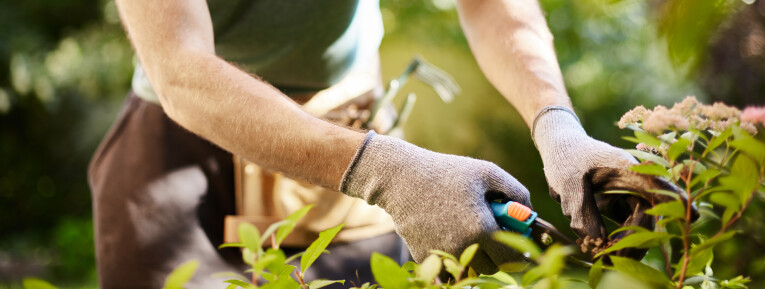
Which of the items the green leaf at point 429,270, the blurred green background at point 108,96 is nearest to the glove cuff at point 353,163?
the green leaf at point 429,270

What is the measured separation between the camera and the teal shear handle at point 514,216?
821 mm

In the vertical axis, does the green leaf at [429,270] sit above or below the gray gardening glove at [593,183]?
below

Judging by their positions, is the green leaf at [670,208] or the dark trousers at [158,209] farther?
the dark trousers at [158,209]

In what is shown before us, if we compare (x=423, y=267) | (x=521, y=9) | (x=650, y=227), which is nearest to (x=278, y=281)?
(x=423, y=267)

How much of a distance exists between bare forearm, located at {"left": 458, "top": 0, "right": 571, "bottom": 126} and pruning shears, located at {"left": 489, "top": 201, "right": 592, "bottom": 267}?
0.35 m

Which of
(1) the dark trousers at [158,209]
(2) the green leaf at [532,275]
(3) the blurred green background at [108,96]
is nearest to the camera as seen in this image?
(2) the green leaf at [532,275]

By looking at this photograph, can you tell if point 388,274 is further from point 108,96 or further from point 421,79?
point 108,96

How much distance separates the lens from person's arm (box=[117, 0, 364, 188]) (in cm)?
89

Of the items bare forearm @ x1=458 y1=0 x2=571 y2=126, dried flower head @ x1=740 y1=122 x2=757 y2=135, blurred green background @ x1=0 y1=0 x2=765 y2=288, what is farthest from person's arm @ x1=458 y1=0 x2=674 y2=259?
blurred green background @ x1=0 y1=0 x2=765 y2=288

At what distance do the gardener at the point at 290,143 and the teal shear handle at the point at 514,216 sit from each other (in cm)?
3

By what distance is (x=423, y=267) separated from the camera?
0.62m

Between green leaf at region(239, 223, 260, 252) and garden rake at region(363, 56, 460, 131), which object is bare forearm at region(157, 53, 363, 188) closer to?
green leaf at region(239, 223, 260, 252)

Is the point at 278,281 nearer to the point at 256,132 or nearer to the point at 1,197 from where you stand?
the point at 256,132

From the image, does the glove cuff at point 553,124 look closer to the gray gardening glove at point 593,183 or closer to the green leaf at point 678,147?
the gray gardening glove at point 593,183
